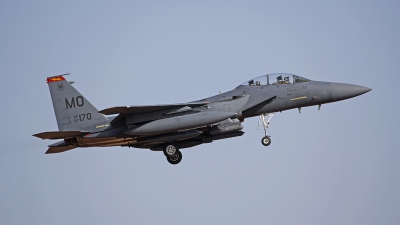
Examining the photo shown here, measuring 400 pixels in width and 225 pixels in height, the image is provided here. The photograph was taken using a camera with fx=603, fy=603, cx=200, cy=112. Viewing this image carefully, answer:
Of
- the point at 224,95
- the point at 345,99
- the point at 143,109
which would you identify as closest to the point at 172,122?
the point at 143,109

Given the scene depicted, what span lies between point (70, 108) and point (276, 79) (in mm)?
7163

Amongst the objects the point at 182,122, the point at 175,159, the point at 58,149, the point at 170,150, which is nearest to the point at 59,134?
the point at 58,149

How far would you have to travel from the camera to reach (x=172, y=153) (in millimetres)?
21016

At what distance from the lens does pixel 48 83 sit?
21.0 meters

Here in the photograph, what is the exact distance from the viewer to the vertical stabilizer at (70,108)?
810 inches

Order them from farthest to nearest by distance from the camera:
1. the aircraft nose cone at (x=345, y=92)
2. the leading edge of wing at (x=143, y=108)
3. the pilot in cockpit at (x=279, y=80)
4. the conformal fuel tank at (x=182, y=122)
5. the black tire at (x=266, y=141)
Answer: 1. the pilot in cockpit at (x=279, y=80)
2. the aircraft nose cone at (x=345, y=92)
3. the black tire at (x=266, y=141)
4. the conformal fuel tank at (x=182, y=122)
5. the leading edge of wing at (x=143, y=108)

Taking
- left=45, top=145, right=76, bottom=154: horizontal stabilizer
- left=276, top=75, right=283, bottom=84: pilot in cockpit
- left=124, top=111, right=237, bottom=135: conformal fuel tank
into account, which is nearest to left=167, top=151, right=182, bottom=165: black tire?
left=124, top=111, right=237, bottom=135: conformal fuel tank

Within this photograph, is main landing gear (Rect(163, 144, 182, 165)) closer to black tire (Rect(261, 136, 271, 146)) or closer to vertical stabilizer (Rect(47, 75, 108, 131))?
vertical stabilizer (Rect(47, 75, 108, 131))

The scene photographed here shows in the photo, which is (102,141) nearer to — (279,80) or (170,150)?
(170,150)

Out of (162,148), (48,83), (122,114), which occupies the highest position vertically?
(48,83)

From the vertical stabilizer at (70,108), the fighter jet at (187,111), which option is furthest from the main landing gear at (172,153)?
the vertical stabilizer at (70,108)

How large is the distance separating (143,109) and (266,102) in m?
4.28

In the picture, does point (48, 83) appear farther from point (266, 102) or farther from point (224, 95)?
point (266, 102)

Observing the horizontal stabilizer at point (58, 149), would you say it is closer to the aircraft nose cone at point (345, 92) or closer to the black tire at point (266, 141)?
the black tire at point (266, 141)
